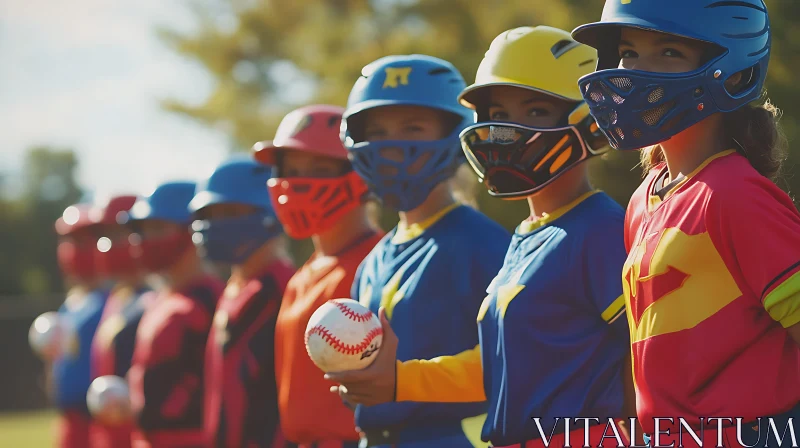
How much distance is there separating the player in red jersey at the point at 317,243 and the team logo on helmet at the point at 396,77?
3.61 ft

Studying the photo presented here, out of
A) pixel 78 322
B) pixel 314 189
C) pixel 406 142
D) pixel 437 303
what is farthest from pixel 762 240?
pixel 78 322

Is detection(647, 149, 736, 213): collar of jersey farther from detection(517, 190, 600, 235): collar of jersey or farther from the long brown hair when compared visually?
detection(517, 190, 600, 235): collar of jersey

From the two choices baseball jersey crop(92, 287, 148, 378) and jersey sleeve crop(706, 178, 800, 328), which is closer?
jersey sleeve crop(706, 178, 800, 328)

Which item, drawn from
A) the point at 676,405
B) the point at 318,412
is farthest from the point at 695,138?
the point at 318,412

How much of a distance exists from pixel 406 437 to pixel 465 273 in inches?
34.8

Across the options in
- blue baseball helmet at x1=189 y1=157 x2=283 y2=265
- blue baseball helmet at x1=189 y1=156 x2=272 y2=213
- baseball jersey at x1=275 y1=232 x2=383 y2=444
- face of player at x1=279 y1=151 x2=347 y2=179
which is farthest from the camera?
blue baseball helmet at x1=189 y1=156 x2=272 y2=213

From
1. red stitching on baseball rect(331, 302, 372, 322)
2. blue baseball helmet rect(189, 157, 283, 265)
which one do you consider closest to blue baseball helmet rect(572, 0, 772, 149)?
red stitching on baseball rect(331, 302, 372, 322)

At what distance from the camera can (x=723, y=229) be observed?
3.54 metres

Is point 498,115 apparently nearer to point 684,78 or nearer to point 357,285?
point 684,78

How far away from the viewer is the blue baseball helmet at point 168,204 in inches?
407

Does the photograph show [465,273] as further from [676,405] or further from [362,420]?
[676,405]

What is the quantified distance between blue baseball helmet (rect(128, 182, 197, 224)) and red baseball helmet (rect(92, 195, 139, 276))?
1.71m

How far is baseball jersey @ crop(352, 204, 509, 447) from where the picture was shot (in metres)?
5.50

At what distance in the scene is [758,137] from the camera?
382 cm
